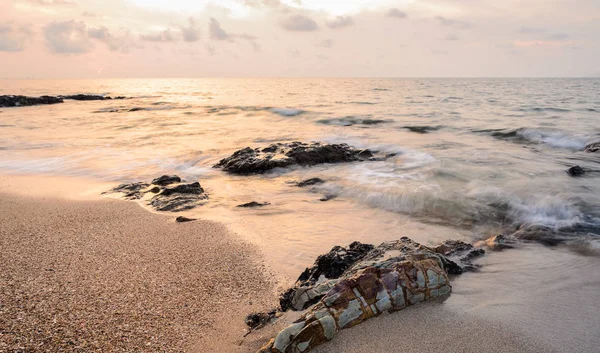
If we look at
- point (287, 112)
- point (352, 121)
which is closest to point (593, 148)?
point (352, 121)

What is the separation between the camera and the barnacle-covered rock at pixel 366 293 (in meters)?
2.53

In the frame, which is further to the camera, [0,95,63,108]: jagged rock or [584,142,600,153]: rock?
[0,95,63,108]: jagged rock

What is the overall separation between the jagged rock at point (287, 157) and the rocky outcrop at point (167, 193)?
6.40 feet

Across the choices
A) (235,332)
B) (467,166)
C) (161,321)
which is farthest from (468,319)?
(467,166)

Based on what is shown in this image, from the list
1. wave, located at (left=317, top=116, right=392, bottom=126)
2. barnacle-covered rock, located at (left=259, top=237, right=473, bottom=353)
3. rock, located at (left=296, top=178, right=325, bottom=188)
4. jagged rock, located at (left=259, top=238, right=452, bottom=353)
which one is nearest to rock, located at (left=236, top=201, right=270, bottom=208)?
rock, located at (left=296, top=178, right=325, bottom=188)

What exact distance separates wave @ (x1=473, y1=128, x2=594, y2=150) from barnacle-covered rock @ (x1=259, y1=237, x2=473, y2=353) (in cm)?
1191

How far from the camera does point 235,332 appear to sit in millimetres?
2863

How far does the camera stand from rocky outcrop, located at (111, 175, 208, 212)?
6168 mm

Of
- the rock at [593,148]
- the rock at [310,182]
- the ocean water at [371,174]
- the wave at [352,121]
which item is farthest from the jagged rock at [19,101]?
the rock at [593,148]

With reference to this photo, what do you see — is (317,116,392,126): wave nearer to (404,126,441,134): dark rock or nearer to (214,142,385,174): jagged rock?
(404,126,441,134): dark rock

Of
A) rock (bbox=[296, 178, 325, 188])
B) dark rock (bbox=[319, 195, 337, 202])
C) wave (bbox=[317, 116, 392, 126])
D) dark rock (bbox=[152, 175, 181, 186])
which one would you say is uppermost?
wave (bbox=[317, 116, 392, 126])

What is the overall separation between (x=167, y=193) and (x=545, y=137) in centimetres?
1339

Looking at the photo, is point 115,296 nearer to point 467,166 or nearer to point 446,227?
point 446,227

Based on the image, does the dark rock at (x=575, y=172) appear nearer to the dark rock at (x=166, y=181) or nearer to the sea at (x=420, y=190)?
the sea at (x=420, y=190)
